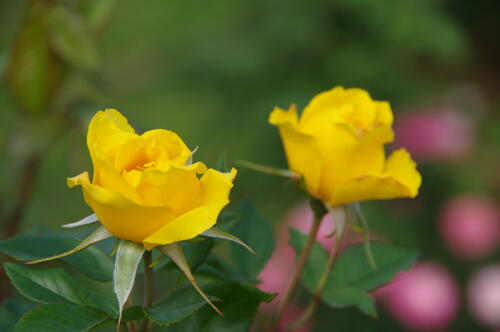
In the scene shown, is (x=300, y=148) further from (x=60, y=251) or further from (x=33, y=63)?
(x=33, y=63)

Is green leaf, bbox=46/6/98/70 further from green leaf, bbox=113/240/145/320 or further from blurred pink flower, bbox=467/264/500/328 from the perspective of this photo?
blurred pink flower, bbox=467/264/500/328

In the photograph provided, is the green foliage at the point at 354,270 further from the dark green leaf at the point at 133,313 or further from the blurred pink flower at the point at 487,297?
the blurred pink flower at the point at 487,297

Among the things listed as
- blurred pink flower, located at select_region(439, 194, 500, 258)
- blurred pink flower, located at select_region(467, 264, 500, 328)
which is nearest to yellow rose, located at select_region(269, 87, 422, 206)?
blurred pink flower, located at select_region(467, 264, 500, 328)

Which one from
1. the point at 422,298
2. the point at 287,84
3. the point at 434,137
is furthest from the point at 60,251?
the point at 287,84

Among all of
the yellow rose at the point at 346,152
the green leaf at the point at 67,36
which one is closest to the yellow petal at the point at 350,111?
the yellow rose at the point at 346,152

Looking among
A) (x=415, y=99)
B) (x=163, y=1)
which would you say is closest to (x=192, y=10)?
(x=163, y=1)

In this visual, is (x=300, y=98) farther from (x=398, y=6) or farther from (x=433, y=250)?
(x=433, y=250)
